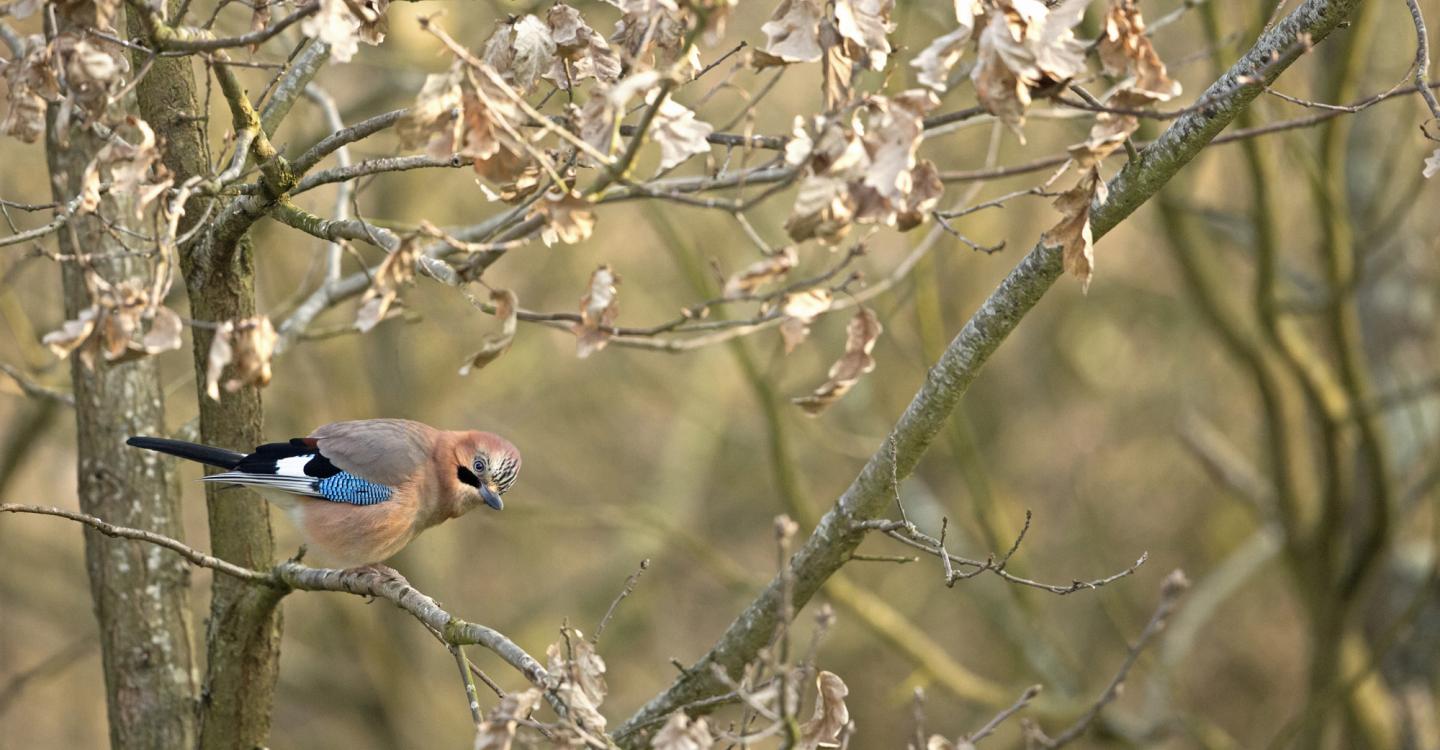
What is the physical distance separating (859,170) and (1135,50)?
759 mm

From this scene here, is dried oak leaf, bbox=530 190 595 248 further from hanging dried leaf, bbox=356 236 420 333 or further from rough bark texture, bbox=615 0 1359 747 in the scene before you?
rough bark texture, bbox=615 0 1359 747

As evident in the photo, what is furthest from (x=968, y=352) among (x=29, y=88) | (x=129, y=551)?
(x=129, y=551)

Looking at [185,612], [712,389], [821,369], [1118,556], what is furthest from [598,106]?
[1118,556]

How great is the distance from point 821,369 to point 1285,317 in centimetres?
500

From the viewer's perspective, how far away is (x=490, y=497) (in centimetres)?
507

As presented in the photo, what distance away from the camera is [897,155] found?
2660 mm

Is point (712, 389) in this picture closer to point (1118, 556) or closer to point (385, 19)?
point (1118, 556)

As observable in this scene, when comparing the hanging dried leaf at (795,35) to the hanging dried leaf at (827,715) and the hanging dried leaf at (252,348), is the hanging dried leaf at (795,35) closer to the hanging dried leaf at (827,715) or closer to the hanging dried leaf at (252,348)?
the hanging dried leaf at (252,348)

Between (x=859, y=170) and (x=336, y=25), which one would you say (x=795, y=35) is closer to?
(x=859, y=170)

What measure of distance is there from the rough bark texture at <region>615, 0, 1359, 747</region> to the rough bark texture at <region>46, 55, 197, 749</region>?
1828 millimetres

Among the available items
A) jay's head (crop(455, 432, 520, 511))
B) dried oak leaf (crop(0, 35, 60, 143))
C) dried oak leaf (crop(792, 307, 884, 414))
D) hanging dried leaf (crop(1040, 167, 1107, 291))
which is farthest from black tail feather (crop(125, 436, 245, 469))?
hanging dried leaf (crop(1040, 167, 1107, 291))

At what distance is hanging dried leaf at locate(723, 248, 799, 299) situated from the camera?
276cm

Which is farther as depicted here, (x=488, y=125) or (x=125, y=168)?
(x=125, y=168)

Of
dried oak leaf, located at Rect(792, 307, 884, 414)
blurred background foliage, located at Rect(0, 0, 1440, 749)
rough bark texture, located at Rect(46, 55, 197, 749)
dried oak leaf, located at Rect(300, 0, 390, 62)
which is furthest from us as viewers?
blurred background foliage, located at Rect(0, 0, 1440, 749)
